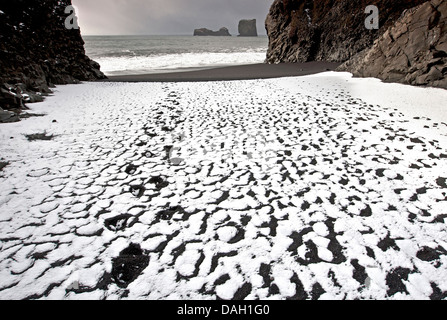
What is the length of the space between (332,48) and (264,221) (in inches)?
Result: 968

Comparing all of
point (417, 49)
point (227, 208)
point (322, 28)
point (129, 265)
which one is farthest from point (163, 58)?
point (129, 265)

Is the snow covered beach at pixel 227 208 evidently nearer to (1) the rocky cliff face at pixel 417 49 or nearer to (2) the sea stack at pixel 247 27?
(1) the rocky cliff face at pixel 417 49

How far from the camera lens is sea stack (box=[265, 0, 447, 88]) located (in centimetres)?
983

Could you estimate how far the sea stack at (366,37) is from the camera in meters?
9.83

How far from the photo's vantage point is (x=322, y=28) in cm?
2291

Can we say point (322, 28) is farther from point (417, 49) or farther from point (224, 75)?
point (417, 49)

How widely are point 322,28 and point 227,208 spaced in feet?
84.7

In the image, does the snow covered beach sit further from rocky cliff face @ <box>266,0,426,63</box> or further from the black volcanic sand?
rocky cliff face @ <box>266,0,426,63</box>

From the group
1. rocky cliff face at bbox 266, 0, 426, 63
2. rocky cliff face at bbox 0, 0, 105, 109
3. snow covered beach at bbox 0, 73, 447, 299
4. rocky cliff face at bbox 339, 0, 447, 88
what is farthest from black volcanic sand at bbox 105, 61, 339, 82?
snow covered beach at bbox 0, 73, 447, 299

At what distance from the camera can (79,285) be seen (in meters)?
2.32

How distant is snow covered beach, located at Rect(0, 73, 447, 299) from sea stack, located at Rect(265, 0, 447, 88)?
4.74 m

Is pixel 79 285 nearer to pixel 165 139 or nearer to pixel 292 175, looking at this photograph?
pixel 292 175

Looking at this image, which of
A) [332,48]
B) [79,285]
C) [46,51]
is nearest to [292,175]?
[79,285]

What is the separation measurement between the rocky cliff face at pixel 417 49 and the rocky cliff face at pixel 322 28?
10503 millimetres
